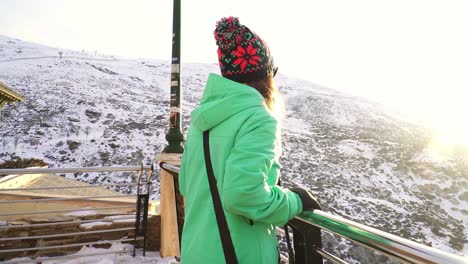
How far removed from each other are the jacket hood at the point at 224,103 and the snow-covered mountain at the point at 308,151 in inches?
551

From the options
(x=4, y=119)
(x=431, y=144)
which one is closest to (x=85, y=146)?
(x=4, y=119)

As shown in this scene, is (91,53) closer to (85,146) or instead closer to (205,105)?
(85,146)

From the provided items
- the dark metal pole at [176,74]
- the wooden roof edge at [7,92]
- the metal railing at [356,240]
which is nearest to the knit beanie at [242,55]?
the metal railing at [356,240]

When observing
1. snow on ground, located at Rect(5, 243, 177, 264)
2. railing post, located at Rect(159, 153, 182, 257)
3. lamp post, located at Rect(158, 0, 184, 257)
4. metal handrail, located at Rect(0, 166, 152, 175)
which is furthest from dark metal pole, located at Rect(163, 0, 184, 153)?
snow on ground, located at Rect(5, 243, 177, 264)

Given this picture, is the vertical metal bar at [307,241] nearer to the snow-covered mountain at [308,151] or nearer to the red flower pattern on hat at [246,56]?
the red flower pattern on hat at [246,56]

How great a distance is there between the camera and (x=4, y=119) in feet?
92.0

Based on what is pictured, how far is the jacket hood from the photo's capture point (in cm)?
150

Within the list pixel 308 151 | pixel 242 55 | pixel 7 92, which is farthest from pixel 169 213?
pixel 308 151

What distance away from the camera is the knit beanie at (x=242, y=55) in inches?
64.8

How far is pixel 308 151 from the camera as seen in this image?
29.6 m

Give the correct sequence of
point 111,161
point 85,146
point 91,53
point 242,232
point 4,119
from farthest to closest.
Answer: point 91,53, point 4,119, point 85,146, point 111,161, point 242,232

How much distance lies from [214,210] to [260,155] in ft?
1.19

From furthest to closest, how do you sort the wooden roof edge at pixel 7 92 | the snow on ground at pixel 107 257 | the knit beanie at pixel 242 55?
the wooden roof edge at pixel 7 92 < the snow on ground at pixel 107 257 < the knit beanie at pixel 242 55

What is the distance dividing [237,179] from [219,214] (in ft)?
0.79
